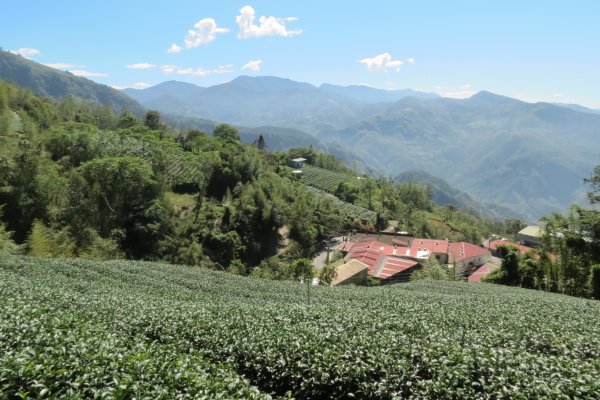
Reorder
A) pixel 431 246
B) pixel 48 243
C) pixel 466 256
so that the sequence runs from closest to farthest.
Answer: pixel 48 243
pixel 466 256
pixel 431 246

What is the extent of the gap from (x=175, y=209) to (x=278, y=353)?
181 feet

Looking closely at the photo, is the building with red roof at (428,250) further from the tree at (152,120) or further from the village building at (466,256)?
the tree at (152,120)

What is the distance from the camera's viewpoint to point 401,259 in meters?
55.8

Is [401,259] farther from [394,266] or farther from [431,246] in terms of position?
[431,246]

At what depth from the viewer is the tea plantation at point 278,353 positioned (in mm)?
6074

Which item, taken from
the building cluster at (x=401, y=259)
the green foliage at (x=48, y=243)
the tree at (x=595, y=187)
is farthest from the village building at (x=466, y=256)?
the green foliage at (x=48, y=243)

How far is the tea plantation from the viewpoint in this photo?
19.9 feet

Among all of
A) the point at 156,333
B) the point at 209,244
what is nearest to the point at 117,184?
the point at 209,244

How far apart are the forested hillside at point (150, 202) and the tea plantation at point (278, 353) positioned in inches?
1099

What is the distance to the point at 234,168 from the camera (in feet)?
243

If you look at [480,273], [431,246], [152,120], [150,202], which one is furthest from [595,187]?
[152,120]

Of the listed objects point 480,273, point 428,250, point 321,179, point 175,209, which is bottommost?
point 480,273

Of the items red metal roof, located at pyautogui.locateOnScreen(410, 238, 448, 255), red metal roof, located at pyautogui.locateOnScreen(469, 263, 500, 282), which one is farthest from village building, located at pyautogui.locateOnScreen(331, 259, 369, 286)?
red metal roof, located at pyautogui.locateOnScreen(410, 238, 448, 255)

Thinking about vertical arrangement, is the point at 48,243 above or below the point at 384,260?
above
